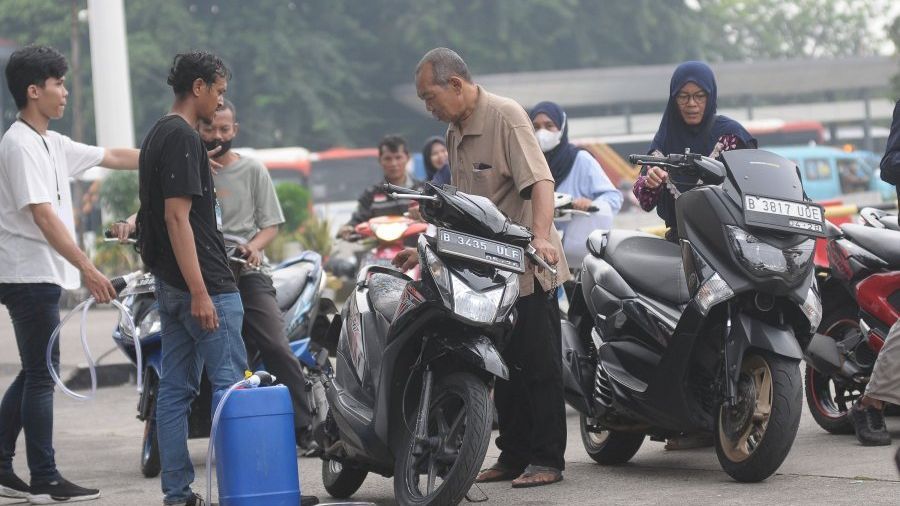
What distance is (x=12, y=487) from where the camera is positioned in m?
6.35

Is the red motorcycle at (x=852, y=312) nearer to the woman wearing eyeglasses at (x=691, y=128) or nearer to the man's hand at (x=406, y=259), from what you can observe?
the woman wearing eyeglasses at (x=691, y=128)

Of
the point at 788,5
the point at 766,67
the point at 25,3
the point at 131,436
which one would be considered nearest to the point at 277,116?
the point at 25,3

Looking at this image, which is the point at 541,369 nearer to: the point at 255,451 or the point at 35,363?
the point at 255,451

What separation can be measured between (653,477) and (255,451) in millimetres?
1735

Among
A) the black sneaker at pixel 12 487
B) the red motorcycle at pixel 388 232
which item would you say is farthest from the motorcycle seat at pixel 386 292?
the red motorcycle at pixel 388 232

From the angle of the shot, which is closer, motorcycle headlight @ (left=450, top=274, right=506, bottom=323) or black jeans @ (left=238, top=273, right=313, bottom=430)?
motorcycle headlight @ (left=450, top=274, right=506, bottom=323)

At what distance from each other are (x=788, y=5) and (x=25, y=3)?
132ft

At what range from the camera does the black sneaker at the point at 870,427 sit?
20.8ft

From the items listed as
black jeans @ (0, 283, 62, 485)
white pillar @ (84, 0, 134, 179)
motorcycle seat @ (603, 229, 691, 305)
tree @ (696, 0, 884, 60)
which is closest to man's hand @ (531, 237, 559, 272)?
motorcycle seat @ (603, 229, 691, 305)

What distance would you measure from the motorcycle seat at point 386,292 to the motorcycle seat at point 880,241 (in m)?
2.20

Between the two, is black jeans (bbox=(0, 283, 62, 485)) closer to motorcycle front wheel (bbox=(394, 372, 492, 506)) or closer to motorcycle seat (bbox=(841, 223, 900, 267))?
motorcycle front wheel (bbox=(394, 372, 492, 506))

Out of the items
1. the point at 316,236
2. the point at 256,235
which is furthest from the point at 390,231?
the point at 316,236

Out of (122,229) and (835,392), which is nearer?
(122,229)

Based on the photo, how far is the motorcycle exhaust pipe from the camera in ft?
21.8
